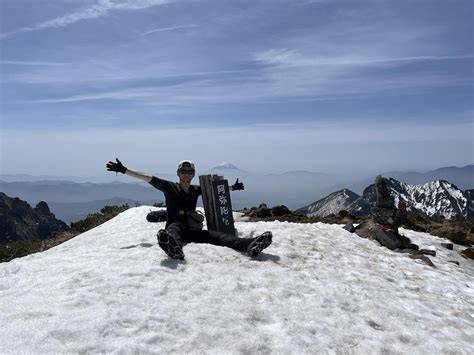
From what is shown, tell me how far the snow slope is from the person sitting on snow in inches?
16.9

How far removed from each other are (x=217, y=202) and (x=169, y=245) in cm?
487

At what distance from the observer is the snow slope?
6086 mm

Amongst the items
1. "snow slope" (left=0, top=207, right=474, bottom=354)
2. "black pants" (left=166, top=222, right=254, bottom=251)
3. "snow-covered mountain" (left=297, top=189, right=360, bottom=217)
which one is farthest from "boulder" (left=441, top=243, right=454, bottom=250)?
"snow-covered mountain" (left=297, top=189, right=360, bottom=217)

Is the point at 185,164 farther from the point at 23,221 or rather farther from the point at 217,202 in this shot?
the point at 23,221

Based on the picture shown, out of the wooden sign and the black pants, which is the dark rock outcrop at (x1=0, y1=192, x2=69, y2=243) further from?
the black pants

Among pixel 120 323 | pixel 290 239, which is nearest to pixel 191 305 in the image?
pixel 120 323

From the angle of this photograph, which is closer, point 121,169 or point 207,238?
point 121,169

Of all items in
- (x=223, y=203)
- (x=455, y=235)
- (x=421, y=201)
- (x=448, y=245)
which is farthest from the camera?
(x=421, y=201)

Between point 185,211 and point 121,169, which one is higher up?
point 121,169

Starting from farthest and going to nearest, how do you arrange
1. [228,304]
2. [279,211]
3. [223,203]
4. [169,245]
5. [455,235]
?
[279,211]
[455,235]
[223,203]
[169,245]
[228,304]

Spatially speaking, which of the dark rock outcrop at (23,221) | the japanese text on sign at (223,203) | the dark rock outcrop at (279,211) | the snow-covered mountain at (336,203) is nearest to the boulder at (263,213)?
the dark rock outcrop at (279,211)

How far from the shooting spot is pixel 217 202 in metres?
14.4

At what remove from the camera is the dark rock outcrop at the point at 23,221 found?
9038 centimetres

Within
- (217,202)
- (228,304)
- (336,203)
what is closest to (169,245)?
(228,304)
